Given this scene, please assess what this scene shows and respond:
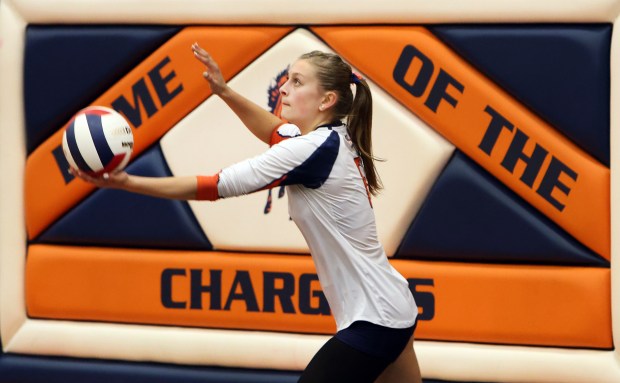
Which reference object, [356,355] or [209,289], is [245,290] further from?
[356,355]

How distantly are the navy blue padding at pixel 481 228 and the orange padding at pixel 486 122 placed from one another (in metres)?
0.04

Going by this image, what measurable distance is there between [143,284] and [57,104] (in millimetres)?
843

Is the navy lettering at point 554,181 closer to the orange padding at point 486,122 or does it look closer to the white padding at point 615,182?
the orange padding at point 486,122

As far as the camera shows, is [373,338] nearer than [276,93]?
Yes

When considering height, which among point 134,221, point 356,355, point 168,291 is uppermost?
point 356,355

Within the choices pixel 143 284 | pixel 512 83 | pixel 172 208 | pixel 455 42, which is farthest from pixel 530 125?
pixel 143 284

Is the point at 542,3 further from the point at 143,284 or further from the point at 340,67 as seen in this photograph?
the point at 143,284

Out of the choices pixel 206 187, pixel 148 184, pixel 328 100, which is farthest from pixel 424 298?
pixel 148 184

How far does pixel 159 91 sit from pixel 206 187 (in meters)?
1.55

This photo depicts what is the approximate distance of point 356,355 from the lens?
87.8 inches

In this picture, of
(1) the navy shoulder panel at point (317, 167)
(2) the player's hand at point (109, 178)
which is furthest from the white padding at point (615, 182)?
(2) the player's hand at point (109, 178)

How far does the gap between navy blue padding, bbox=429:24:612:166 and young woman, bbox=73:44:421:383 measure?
1.06 metres

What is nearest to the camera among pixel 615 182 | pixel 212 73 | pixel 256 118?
pixel 212 73

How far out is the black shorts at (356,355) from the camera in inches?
86.8
